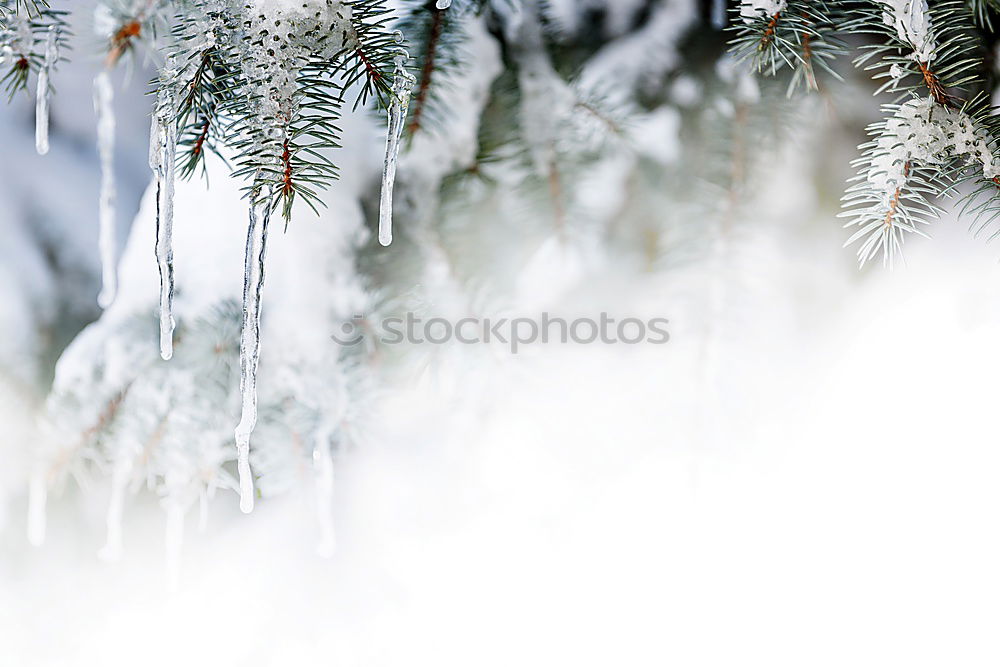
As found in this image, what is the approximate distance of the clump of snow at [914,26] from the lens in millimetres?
424

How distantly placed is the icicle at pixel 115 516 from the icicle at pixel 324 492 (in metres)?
0.23

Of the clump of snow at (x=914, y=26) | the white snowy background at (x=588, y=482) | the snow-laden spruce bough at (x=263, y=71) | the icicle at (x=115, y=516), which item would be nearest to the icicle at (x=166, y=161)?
the snow-laden spruce bough at (x=263, y=71)

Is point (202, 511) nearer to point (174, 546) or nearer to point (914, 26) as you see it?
point (174, 546)

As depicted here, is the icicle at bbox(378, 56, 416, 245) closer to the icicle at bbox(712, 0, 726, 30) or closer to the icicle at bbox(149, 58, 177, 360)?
the icicle at bbox(149, 58, 177, 360)

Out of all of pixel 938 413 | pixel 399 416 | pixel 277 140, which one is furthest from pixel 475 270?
pixel 938 413

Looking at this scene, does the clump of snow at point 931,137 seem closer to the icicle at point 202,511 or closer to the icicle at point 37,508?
the icicle at point 202,511

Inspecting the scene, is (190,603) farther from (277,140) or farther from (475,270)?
(277,140)

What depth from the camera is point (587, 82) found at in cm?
69

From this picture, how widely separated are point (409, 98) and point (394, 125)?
0.9 inches

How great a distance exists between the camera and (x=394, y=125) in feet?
1.51

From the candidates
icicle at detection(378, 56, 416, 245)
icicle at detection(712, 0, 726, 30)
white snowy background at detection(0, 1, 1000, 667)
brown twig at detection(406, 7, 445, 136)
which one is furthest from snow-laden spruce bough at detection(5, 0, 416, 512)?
icicle at detection(712, 0, 726, 30)

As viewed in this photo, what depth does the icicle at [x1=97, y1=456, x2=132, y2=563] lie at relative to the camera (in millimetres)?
763

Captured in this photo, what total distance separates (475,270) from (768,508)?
1.48 ft

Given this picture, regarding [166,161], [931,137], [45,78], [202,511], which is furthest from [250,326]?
[931,137]
